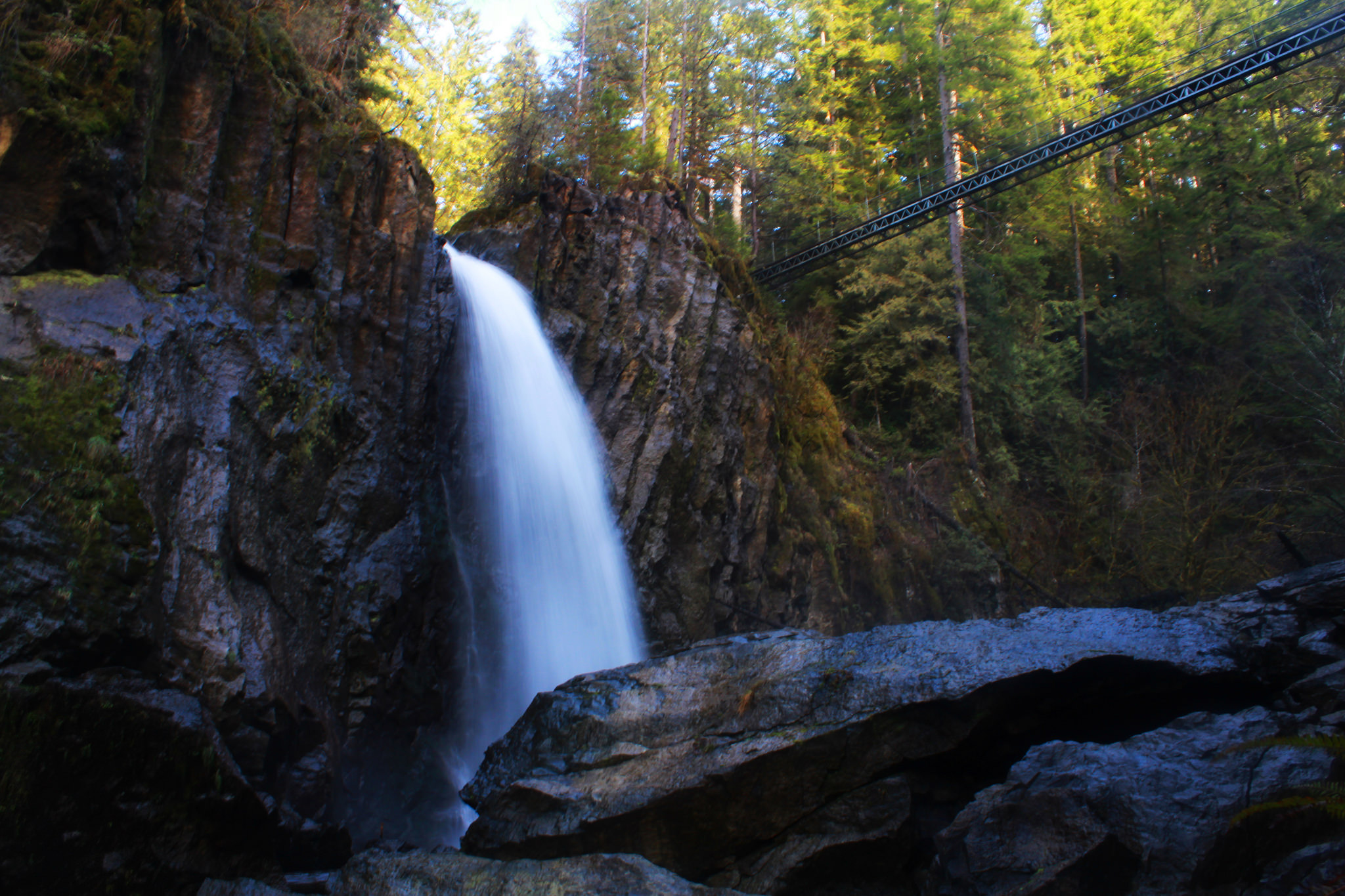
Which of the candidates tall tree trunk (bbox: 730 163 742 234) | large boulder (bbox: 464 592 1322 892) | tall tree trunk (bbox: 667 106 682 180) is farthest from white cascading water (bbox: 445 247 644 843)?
tall tree trunk (bbox: 730 163 742 234)

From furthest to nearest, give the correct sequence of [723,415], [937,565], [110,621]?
[937,565], [723,415], [110,621]

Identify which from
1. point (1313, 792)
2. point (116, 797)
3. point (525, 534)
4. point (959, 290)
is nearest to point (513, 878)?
point (116, 797)

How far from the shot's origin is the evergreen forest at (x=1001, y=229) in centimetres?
1599

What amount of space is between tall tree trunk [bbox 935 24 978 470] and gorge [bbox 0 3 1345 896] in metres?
10.6

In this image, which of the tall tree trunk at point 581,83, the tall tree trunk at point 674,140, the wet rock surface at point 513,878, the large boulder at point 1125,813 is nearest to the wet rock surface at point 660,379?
the tall tree trunk at point 581,83

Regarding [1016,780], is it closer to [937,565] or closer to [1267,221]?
[937,565]

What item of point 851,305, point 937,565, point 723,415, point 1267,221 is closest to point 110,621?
point 723,415

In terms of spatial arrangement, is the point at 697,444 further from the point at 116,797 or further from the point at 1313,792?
the point at 1313,792

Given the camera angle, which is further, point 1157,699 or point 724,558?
point 724,558

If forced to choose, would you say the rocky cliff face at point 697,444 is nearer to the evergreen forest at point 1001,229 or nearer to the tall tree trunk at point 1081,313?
the evergreen forest at point 1001,229

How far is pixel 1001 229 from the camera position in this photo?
23.0 meters

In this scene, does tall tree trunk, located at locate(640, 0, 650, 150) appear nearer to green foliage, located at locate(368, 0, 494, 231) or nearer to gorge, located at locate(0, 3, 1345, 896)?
green foliage, located at locate(368, 0, 494, 231)

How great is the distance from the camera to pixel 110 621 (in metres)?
4.30

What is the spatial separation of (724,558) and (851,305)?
1035 cm
